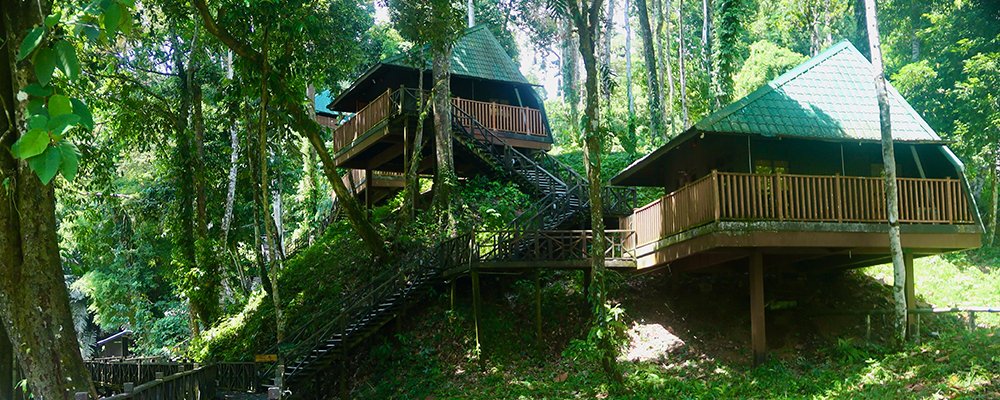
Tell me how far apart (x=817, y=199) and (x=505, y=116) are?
13385 millimetres

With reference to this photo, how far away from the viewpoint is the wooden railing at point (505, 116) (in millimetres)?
26203

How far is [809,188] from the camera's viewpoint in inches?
576

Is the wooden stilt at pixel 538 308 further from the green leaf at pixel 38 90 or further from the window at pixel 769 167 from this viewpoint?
the green leaf at pixel 38 90

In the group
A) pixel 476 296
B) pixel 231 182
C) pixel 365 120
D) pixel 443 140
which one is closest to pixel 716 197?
pixel 476 296

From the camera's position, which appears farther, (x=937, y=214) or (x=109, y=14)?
(x=937, y=214)

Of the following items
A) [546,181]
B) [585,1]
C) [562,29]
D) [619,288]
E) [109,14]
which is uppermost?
[562,29]

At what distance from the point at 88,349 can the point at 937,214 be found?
36.1m

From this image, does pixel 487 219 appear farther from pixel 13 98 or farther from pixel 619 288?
pixel 13 98

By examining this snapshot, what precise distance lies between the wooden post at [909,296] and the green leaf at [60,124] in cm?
1508

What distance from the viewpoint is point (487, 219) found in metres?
22.2

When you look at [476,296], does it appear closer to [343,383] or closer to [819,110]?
[343,383]

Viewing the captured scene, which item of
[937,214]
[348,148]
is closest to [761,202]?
[937,214]

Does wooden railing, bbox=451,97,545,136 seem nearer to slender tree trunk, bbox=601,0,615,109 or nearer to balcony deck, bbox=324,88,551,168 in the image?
balcony deck, bbox=324,88,551,168

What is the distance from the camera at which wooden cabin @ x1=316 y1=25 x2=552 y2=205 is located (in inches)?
974
